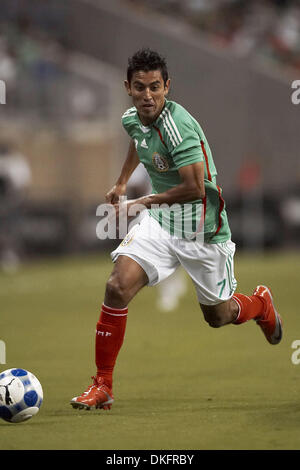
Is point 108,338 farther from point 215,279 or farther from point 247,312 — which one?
point 247,312

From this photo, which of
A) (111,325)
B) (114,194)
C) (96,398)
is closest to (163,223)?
(114,194)

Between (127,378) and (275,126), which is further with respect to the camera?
(275,126)

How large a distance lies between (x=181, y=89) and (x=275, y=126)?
8.41 feet

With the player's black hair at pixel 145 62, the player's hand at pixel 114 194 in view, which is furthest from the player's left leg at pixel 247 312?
the player's black hair at pixel 145 62

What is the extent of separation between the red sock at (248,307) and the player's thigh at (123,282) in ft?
3.25

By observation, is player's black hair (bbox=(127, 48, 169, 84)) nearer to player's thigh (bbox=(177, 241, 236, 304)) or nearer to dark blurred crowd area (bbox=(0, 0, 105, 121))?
player's thigh (bbox=(177, 241, 236, 304))

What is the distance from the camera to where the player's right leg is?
19.5 feet

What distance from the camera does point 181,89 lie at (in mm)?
22453

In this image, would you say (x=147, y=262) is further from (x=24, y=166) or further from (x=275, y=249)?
(x=275, y=249)

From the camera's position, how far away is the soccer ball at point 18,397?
5.42m

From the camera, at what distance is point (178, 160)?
5832 millimetres

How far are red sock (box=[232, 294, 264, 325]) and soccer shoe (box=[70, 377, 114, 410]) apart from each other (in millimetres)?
1224

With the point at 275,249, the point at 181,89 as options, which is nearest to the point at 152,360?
the point at 275,249

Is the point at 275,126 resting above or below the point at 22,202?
above
